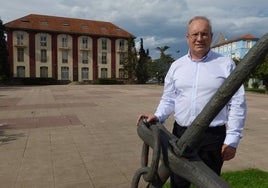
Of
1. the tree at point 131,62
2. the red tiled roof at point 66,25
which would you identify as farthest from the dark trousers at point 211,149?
the red tiled roof at point 66,25

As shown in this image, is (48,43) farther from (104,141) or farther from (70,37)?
(104,141)

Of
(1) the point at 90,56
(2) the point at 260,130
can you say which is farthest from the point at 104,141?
(1) the point at 90,56

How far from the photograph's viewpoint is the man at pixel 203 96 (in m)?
2.35

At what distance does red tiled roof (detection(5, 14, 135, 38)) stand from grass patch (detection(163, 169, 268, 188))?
199 ft

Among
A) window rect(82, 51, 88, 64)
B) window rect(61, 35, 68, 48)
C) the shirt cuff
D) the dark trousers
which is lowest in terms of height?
the dark trousers

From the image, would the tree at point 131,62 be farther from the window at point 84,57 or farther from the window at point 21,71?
the window at point 21,71

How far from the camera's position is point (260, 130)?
9273 millimetres

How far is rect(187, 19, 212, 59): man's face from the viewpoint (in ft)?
7.64

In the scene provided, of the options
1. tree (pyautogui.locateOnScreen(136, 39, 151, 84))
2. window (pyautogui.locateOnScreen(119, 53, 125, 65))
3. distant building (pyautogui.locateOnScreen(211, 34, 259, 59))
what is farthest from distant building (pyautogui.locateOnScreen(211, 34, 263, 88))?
window (pyautogui.locateOnScreen(119, 53, 125, 65))

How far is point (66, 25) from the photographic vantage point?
218 ft

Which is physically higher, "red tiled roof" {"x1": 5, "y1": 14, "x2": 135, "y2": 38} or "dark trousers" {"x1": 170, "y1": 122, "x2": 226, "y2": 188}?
"red tiled roof" {"x1": 5, "y1": 14, "x2": 135, "y2": 38}

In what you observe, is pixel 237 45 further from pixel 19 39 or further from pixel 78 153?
pixel 78 153

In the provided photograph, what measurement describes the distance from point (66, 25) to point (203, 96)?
218 feet

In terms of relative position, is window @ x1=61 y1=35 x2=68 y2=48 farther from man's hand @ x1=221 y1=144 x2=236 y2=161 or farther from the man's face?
man's hand @ x1=221 y1=144 x2=236 y2=161
